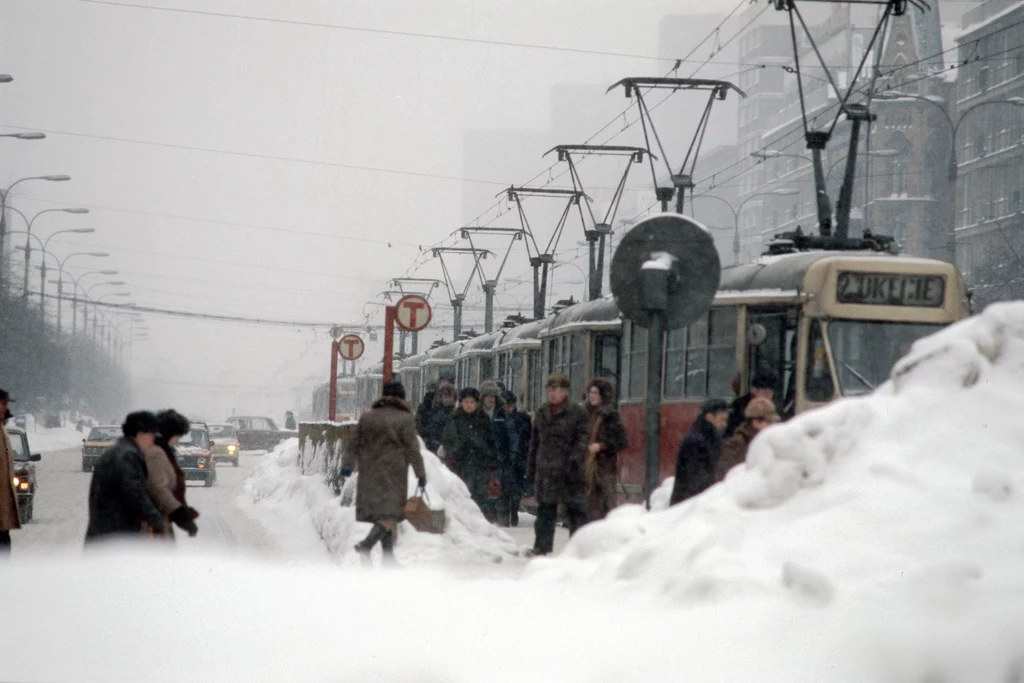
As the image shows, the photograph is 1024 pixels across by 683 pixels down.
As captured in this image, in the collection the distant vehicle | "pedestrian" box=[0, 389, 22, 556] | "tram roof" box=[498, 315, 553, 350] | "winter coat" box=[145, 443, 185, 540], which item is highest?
"tram roof" box=[498, 315, 553, 350]

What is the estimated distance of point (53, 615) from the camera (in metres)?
4.73

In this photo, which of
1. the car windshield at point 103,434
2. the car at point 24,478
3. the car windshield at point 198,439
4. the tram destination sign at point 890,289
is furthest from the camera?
the car windshield at point 103,434

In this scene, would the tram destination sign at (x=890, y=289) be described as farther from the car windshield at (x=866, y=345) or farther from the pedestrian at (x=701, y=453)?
the pedestrian at (x=701, y=453)

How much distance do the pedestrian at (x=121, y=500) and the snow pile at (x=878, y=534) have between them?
264 cm

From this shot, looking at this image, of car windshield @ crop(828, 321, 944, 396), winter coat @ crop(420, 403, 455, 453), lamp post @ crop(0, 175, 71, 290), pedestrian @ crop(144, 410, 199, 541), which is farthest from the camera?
lamp post @ crop(0, 175, 71, 290)

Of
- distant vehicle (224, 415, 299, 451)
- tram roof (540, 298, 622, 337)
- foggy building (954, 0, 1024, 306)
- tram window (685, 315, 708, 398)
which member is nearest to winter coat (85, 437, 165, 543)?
tram window (685, 315, 708, 398)

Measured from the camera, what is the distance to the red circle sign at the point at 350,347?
24158mm

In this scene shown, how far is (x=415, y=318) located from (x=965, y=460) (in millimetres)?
11823

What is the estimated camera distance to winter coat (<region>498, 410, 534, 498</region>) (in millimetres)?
17703

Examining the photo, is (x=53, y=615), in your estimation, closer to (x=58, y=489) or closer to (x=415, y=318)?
(x=415, y=318)

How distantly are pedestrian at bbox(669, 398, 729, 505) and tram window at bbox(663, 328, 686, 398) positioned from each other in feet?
22.8

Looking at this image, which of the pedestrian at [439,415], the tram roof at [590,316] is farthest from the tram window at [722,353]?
the pedestrian at [439,415]

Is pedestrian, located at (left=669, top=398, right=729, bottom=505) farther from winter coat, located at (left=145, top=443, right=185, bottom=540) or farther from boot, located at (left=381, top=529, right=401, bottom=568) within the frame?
boot, located at (left=381, top=529, right=401, bottom=568)

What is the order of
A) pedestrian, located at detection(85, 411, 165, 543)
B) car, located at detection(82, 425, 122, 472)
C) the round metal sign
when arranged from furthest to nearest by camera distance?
car, located at detection(82, 425, 122, 472), the round metal sign, pedestrian, located at detection(85, 411, 165, 543)
